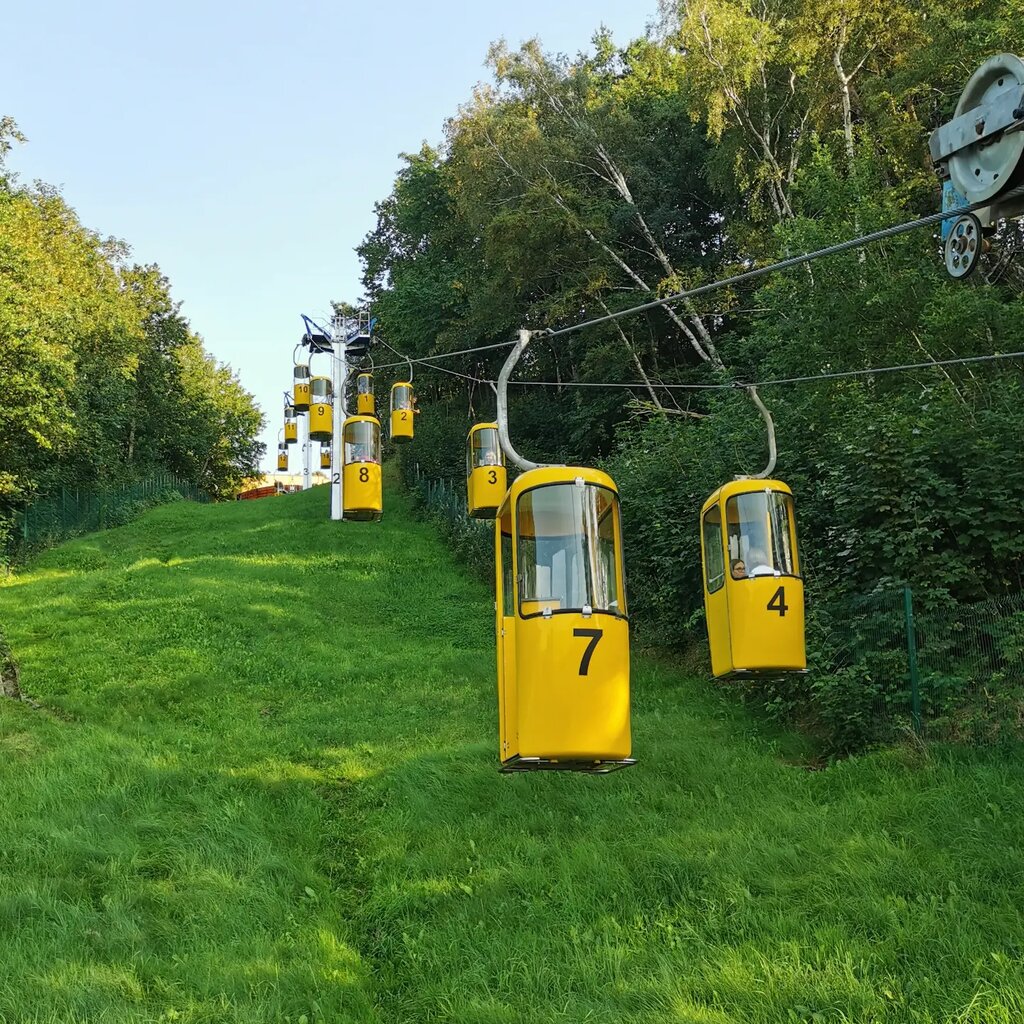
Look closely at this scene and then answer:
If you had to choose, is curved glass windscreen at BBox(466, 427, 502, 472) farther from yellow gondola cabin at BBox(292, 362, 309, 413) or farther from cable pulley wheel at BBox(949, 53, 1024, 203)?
yellow gondola cabin at BBox(292, 362, 309, 413)

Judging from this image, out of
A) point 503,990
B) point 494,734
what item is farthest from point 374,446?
point 503,990

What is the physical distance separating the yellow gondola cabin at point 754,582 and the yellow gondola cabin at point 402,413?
428 inches

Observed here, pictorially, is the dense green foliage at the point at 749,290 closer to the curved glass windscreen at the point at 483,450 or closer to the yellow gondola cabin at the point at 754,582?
the yellow gondola cabin at the point at 754,582

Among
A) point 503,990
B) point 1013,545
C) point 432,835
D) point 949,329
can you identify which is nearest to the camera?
point 503,990

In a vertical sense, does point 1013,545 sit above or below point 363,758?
above

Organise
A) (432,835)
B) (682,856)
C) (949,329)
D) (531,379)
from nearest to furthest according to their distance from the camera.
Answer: (682,856), (432,835), (949,329), (531,379)

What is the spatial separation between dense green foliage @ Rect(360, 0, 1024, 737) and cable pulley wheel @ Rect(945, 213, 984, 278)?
476 cm

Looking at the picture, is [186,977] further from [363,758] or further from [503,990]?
[363,758]

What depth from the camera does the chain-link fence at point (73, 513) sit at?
89.9 feet

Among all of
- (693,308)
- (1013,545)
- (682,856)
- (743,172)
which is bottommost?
(682,856)

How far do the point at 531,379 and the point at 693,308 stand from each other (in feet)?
36.7

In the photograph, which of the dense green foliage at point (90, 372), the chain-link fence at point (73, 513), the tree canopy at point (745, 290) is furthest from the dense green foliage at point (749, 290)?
the chain-link fence at point (73, 513)

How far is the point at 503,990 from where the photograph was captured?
5133mm

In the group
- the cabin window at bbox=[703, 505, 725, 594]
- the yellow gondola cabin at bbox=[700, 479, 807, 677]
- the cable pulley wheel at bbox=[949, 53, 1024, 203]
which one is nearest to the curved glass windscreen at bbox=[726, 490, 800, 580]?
the yellow gondola cabin at bbox=[700, 479, 807, 677]
